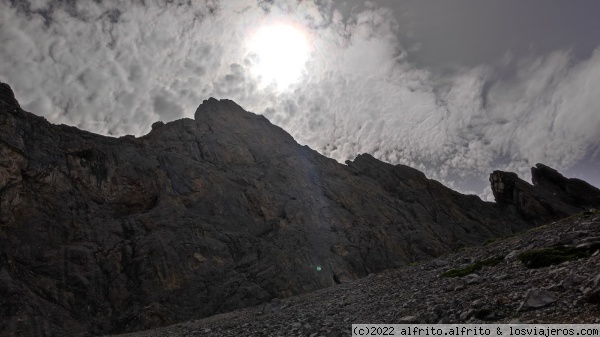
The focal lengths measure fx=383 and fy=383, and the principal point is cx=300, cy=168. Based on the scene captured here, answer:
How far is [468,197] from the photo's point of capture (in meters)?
143

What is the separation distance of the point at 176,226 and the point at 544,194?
439 ft

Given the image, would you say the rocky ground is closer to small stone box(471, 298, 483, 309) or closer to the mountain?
small stone box(471, 298, 483, 309)

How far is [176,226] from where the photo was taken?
72.9 metres

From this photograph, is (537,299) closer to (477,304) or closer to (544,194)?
(477,304)

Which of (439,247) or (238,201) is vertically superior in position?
(238,201)

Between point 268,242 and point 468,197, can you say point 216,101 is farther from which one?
point 468,197

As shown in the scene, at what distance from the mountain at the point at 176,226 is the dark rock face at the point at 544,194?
24.4 metres

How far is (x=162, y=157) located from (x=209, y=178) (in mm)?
12141

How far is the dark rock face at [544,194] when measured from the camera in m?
134

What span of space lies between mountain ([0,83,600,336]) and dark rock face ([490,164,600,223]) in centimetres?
2436

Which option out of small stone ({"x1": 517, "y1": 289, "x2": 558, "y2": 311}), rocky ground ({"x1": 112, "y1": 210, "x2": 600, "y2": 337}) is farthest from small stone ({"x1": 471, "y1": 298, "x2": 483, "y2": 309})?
small stone ({"x1": 517, "y1": 289, "x2": 558, "y2": 311})

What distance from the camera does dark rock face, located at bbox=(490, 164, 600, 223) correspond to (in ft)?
440

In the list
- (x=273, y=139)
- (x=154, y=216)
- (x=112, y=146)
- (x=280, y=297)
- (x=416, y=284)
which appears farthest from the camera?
(x=273, y=139)

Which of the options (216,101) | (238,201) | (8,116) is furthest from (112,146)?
(216,101)
